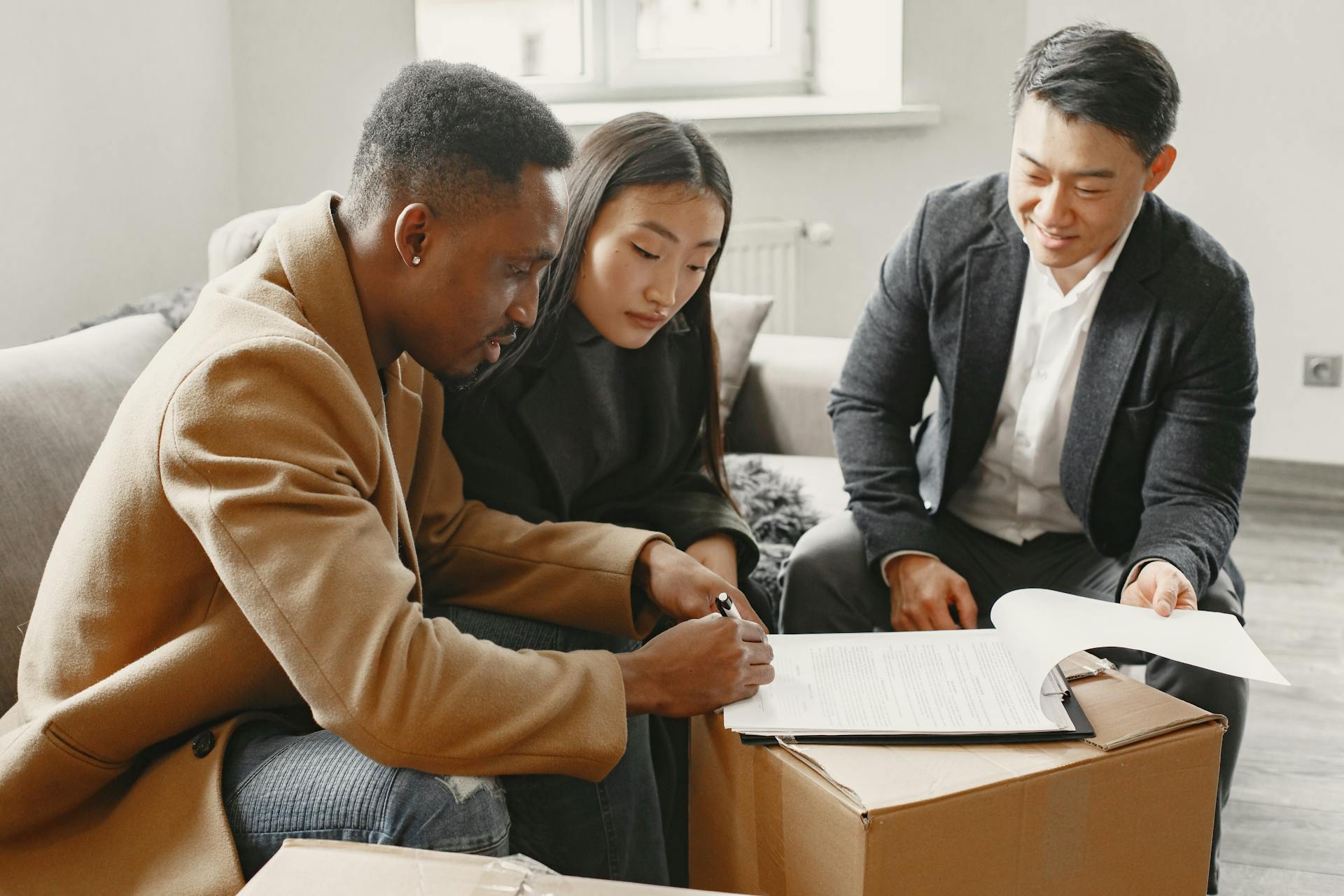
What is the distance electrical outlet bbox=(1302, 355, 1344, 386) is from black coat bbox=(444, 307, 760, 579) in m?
2.40

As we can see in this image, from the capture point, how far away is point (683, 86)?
3.50 metres

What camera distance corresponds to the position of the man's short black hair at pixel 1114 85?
4.80ft

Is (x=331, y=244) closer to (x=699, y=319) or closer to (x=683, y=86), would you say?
(x=699, y=319)

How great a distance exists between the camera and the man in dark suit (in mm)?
1483

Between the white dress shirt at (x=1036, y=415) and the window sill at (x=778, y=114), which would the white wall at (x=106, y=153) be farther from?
the white dress shirt at (x=1036, y=415)

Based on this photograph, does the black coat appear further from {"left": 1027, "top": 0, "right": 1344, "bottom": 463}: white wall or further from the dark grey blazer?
{"left": 1027, "top": 0, "right": 1344, "bottom": 463}: white wall

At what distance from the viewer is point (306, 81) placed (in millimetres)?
3160

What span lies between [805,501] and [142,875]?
4.50ft

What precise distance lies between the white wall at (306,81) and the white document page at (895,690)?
2.43 meters

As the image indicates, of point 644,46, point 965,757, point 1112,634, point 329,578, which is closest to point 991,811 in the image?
point 965,757

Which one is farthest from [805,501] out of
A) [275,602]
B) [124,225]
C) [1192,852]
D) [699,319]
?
[124,225]

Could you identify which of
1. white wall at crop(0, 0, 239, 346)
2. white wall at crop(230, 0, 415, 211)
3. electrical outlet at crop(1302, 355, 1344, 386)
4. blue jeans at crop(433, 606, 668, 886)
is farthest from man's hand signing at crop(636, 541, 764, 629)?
electrical outlet at crop(1302, 355, 1344, 386)

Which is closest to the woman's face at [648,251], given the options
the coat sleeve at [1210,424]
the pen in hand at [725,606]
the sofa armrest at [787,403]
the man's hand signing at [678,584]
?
the man's hand signing at [678,584]

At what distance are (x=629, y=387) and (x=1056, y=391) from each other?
1.91 feet
